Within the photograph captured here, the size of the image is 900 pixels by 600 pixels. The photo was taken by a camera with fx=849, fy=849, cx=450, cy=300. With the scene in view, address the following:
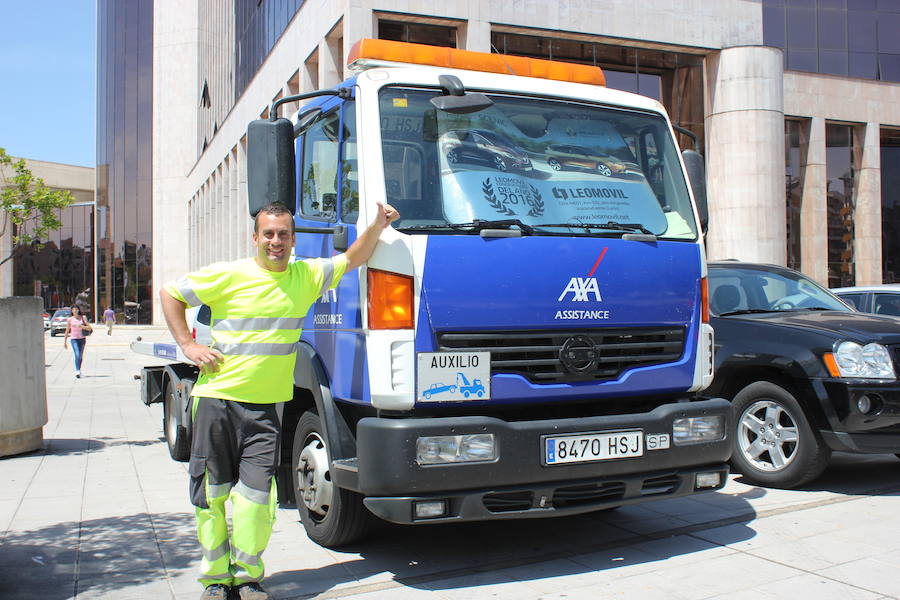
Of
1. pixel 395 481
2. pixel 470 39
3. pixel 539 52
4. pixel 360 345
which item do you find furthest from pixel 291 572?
pixel 539 52

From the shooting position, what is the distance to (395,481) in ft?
13.6

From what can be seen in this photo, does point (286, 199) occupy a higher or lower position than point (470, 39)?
lower

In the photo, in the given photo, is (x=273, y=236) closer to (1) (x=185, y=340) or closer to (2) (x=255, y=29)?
(1) (x=185, y=340)

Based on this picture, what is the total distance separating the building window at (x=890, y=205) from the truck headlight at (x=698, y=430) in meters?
30.9

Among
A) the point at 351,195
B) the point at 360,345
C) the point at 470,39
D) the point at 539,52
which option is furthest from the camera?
the point at 539,52

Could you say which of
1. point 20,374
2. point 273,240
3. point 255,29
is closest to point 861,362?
point 273,240

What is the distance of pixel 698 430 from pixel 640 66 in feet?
72.9

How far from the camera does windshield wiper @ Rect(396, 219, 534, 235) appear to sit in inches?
173

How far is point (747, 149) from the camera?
25.2 m

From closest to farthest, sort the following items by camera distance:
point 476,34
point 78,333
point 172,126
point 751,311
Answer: point 751,311
point 78,333
point 476,34
point 172,126

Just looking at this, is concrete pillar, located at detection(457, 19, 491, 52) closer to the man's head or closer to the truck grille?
the truck grille

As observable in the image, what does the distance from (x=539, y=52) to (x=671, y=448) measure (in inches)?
808

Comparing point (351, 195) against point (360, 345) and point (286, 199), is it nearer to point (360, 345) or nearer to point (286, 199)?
point (286, 199)

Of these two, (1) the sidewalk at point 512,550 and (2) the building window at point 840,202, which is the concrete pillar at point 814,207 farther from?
(1) the sidewalk at point 512,550
